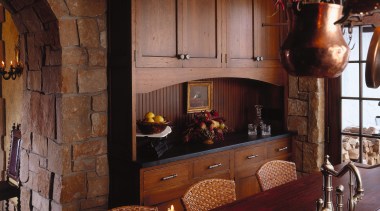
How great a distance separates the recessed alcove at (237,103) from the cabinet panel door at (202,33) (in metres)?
0.43

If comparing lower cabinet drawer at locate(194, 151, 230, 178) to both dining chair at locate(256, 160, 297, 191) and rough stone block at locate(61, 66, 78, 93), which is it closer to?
dining chair at locate(256, 160, 297, 191)

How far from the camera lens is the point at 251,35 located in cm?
363

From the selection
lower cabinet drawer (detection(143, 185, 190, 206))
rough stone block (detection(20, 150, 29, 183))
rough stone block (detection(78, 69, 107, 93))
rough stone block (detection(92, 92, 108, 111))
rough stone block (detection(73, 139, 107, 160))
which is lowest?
lower cabinet drawer (detection(143, 185, 190, 206))

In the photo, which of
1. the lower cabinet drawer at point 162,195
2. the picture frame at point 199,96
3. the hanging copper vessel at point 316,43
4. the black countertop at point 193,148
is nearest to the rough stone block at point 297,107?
the black countertop at point 193,148

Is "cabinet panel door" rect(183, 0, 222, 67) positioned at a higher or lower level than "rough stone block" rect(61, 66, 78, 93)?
higher

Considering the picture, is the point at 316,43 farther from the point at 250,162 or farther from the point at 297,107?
the point at 297,107

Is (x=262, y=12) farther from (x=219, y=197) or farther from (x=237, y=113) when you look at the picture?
(x=219, y=197)

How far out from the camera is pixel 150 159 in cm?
278

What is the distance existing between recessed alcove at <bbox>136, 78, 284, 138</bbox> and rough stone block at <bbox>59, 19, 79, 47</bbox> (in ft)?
3.17

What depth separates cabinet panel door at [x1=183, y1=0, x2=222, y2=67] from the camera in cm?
308

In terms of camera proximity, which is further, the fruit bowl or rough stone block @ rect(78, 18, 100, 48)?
the fruit bowl

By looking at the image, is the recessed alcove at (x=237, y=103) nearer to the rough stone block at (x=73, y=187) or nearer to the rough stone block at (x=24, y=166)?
the rough stone block at (x=73, y=187)

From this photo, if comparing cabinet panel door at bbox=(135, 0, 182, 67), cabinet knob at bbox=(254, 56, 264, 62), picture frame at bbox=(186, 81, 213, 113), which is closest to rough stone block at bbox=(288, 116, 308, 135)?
cabinet knob at bbox=(254, 56, 264, 62)

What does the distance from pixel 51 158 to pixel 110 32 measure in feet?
3.20
